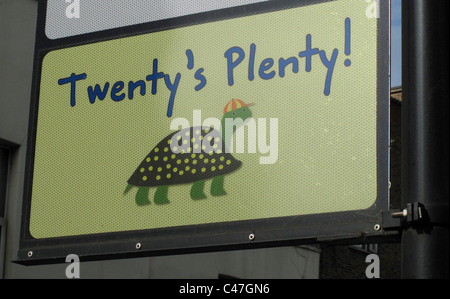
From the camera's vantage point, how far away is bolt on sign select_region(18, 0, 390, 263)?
2.95 m

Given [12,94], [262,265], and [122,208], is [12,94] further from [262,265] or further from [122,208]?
[122,208]

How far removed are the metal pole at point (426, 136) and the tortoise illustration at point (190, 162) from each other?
75cm

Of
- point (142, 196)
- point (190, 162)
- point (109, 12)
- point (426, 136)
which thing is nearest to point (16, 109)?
point (109, 12)

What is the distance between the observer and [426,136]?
2459 millimetres

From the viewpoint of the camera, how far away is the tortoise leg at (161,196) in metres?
3.23

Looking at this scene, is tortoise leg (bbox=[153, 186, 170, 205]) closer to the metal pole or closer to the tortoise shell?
the tortoise shell

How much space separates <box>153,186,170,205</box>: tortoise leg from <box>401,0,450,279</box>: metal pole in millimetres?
1050

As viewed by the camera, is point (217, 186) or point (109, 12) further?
point (109, 12)

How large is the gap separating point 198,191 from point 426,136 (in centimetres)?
101

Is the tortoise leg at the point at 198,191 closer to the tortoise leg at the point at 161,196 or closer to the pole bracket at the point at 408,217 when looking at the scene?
the tortoise leg at the point at 161,196

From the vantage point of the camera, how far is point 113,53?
359 cm

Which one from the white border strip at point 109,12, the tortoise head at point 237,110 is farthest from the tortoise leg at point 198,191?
the white border strip at point 109,12

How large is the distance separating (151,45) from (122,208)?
2.27 ft

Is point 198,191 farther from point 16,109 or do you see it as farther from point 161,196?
point 16,109
